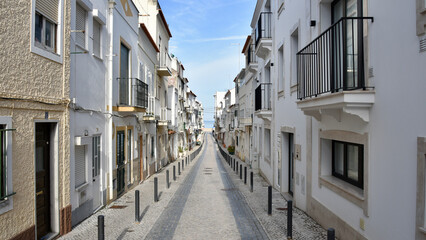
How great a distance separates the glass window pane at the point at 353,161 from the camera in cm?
669

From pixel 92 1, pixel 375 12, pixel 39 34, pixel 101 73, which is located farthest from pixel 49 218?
pixel 375 12

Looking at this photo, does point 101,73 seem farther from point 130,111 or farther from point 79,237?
point 79,237

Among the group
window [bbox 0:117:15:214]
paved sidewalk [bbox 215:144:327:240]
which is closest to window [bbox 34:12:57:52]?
window [bbox 0:117:15:214]

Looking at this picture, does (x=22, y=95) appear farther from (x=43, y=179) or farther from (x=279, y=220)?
(x=279, y=220)

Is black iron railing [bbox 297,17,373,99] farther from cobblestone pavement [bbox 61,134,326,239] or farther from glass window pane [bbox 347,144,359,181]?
cobblestone pavement [bbox 61,134,326,239]

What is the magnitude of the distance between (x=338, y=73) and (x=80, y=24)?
666cm

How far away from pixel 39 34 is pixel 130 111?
5.61 m

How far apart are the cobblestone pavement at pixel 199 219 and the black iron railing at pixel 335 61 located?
3.46m

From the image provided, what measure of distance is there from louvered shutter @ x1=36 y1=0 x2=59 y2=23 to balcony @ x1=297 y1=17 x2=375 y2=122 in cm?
566

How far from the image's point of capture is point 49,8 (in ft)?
21.8

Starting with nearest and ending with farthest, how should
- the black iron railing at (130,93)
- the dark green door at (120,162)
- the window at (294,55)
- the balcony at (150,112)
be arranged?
the window at (294,55) < the dark green door at (120,162) < the black iron railing at (130,93) < the balcony at (150,112)

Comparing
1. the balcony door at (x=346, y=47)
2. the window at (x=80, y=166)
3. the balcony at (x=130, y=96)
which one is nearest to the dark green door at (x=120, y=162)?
the balcony at (x=130, y=96)

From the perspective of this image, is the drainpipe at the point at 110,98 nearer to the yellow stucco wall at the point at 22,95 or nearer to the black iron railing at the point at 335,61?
the yellow stucco wall at the point at 22,95

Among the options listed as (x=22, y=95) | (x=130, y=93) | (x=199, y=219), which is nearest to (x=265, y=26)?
(x=130, y=93)
